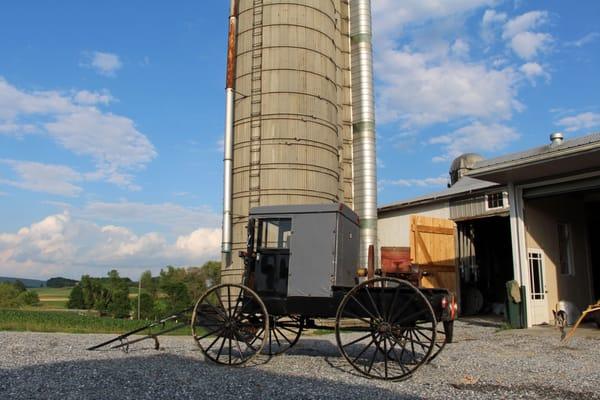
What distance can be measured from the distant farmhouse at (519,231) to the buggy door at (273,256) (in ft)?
11.7

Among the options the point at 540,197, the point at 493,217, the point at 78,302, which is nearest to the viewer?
the point at 540,197

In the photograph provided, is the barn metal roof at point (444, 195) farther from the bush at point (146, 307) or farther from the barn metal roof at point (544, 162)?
the bush at point (146, 307)

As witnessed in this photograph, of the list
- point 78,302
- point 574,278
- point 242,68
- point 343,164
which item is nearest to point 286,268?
point 574,278

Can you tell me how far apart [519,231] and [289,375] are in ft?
37.2

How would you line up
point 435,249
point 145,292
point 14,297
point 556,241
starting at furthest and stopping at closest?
point 14,297 → point 145,292 → point 435,249 → point 556,241

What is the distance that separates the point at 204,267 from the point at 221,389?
292 feet

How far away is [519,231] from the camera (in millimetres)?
16250

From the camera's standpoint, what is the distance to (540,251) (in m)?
16.8

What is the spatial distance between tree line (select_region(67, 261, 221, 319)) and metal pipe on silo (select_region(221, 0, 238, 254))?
49.6 metres

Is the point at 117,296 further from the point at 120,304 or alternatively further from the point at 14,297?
the point at 14,297

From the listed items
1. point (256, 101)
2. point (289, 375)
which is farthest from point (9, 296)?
point (289, 375)

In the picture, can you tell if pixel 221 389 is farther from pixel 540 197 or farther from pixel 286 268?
pixel 540 197

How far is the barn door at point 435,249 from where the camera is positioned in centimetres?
1909

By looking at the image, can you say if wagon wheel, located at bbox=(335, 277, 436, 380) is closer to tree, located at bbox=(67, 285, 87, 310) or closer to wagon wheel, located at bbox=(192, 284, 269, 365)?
wagon wheel, located at bbox=(192, 284, 269, 365)
